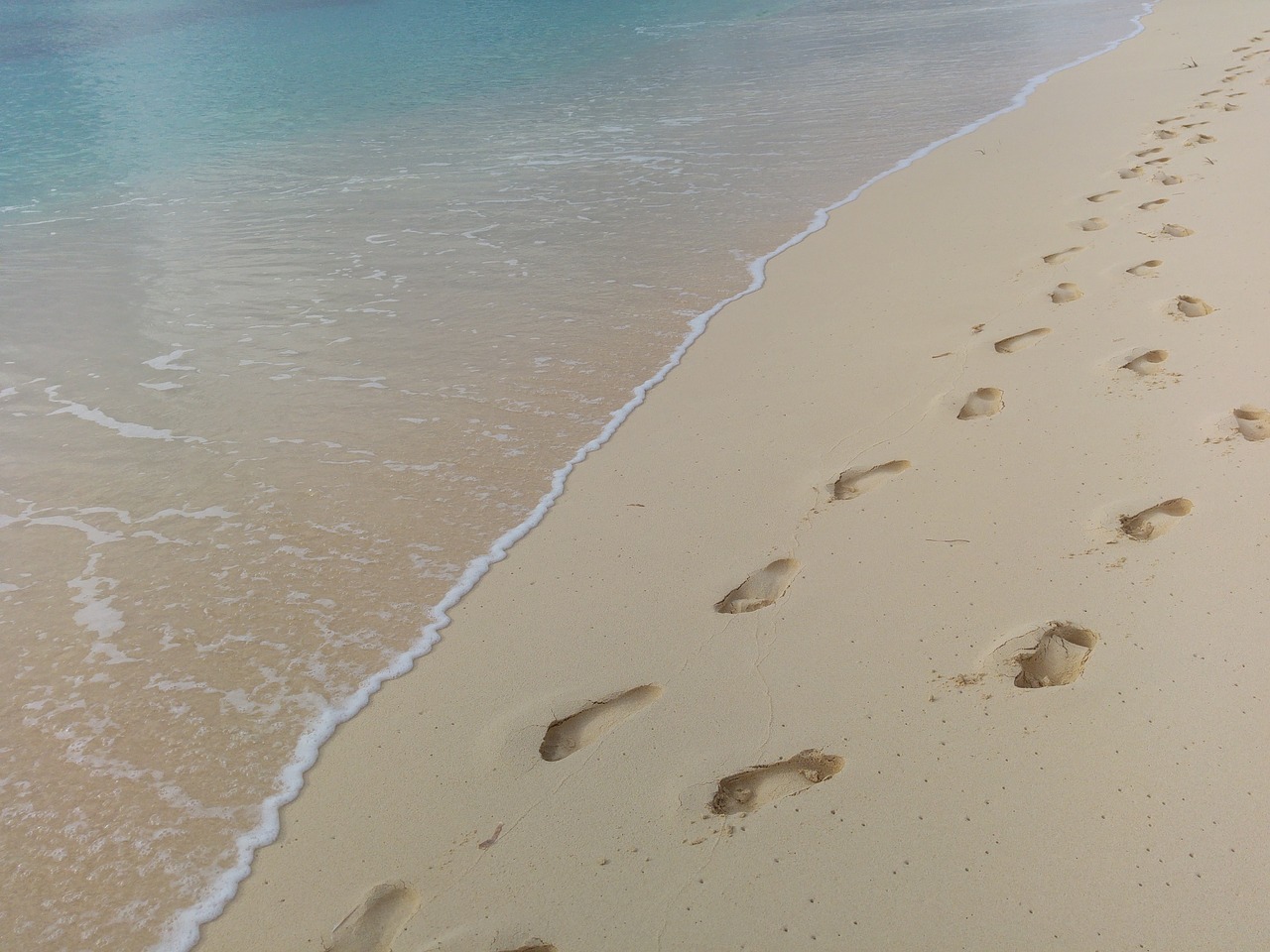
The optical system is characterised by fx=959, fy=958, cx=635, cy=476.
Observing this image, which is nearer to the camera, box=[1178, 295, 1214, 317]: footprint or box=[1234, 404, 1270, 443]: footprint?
box=[1234, 404, 1270, 443]: footprint

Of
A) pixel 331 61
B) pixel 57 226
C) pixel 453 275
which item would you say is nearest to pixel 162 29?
pixel 331 61

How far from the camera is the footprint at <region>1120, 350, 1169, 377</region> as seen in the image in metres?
3.53

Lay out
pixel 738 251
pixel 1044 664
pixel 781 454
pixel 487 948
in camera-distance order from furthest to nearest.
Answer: pixel 738 251, pixel 781 454, pixel 1044 664, pixel 487 948

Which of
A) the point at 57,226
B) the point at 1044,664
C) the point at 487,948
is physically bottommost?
the point at 487,948

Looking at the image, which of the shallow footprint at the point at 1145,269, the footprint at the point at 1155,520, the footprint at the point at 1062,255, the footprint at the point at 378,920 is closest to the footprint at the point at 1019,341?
the shallow footprint at the point at 1145,269

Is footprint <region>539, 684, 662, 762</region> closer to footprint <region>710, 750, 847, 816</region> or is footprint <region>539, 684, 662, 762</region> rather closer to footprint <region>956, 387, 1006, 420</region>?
footprint <region>710, 750, 847, 816</region>

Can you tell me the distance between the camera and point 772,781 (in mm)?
2184

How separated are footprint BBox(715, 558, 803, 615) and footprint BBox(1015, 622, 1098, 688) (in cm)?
72

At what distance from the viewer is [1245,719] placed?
204cm

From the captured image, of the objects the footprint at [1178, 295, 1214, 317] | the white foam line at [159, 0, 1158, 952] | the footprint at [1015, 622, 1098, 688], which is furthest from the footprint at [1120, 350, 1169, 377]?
the white foam line at [159, 0, 1158, 952]

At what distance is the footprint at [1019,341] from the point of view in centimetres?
396

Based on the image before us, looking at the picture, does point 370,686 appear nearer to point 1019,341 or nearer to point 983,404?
point 983,404

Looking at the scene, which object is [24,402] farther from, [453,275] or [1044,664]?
[1044,664]

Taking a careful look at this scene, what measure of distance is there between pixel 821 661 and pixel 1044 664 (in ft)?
1.77
